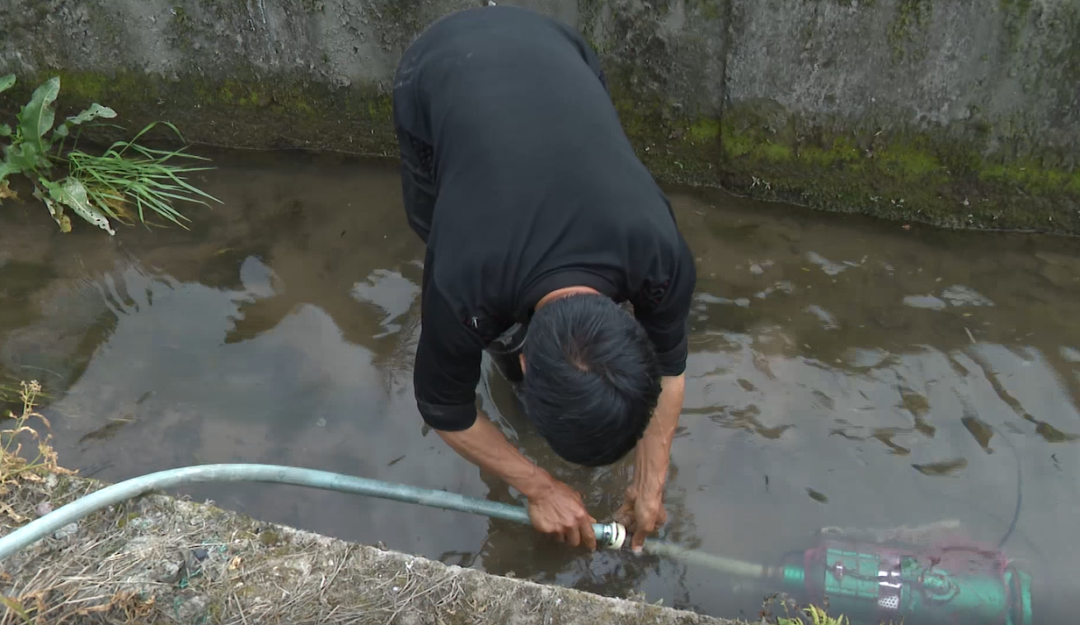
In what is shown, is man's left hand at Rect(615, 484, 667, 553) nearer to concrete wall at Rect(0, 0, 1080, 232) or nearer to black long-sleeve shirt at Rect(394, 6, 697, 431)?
black long-sleeve shirt at Rect(394, 6, 697, 431)

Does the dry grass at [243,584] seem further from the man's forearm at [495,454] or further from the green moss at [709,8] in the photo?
the green moss at [709,8]

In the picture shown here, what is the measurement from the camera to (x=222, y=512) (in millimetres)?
2473

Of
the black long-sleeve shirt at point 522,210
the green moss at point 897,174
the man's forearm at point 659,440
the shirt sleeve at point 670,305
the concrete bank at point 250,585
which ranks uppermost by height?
the black long-sleeve shirt at point 522,210

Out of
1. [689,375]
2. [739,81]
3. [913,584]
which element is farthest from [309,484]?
[739,81]

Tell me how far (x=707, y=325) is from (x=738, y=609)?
50.5 inches

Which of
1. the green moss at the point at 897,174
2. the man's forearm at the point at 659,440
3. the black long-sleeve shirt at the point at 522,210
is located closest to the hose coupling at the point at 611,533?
the man's forearm at the point at 659,440

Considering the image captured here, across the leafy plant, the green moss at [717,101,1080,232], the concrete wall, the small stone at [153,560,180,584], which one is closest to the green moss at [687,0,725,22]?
the concrete wall

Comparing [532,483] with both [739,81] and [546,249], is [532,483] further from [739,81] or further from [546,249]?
[739,81]

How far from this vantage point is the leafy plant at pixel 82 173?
363 cm

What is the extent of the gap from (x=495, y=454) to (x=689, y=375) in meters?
1.33

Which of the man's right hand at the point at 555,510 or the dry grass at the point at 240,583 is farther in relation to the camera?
the man's right hand at the point at 555,510

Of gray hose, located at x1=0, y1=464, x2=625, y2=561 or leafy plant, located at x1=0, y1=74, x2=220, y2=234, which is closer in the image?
gray hose, located at x1=0, y1=464, x2=625, y2=561

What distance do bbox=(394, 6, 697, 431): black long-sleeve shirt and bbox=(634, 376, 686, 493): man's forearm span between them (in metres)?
0.36

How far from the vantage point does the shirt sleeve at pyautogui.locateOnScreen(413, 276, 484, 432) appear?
175 cm
